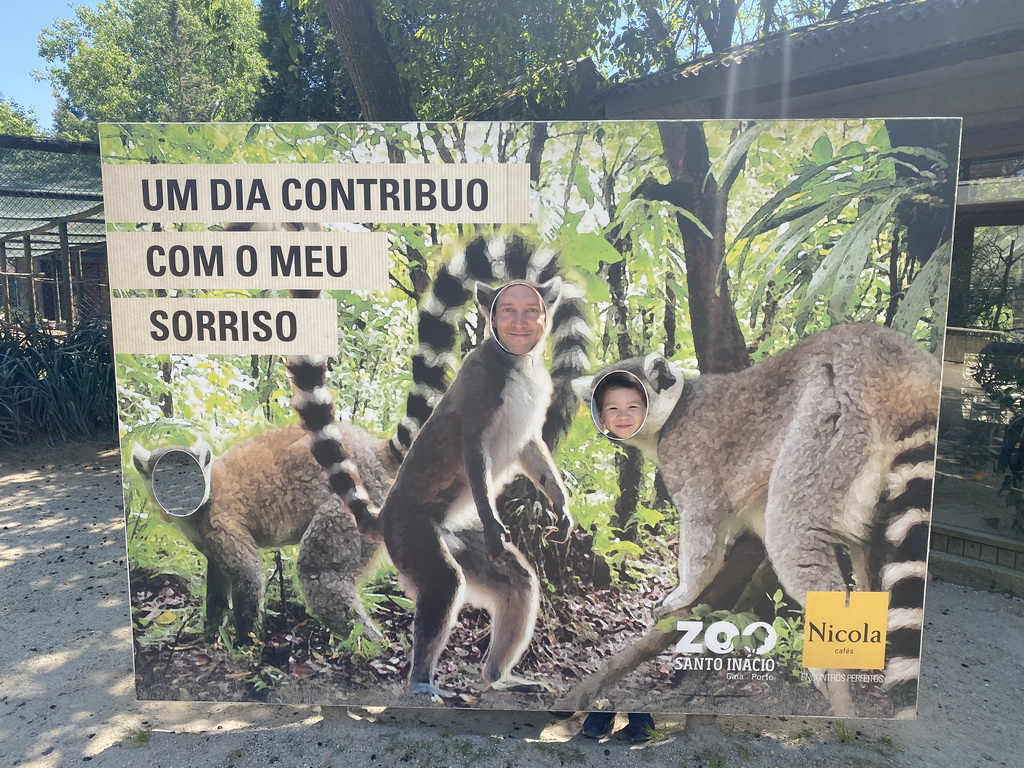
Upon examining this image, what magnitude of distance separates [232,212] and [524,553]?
1722 mm

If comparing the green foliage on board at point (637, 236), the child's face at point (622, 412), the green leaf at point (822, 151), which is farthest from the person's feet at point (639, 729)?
the green leaf at point (822, 151)

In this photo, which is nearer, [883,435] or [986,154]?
[883,435]

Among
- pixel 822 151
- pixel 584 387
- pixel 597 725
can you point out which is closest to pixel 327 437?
pixel 584 387

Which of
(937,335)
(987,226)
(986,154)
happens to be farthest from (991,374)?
(937,335)

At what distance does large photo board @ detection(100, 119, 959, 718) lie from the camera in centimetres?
238

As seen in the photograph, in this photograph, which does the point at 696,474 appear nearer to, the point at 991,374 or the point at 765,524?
the point at 765,524

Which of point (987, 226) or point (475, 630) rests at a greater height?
point (987, 226)

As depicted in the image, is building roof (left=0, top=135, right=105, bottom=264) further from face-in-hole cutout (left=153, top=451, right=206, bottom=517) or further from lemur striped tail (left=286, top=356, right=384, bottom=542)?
lemur striped tail (left=286, top=356, right=384, bottom=542)

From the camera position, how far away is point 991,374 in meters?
4.79

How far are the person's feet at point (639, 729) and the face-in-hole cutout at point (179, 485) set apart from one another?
2.09m

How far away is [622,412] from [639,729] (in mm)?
1511

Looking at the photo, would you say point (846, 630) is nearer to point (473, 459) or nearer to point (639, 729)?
point (639, 729)

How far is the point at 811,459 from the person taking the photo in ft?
8.11

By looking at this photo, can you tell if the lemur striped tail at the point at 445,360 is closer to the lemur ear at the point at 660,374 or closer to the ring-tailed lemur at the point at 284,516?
the ring-tailed lemur at the point at 284,516
